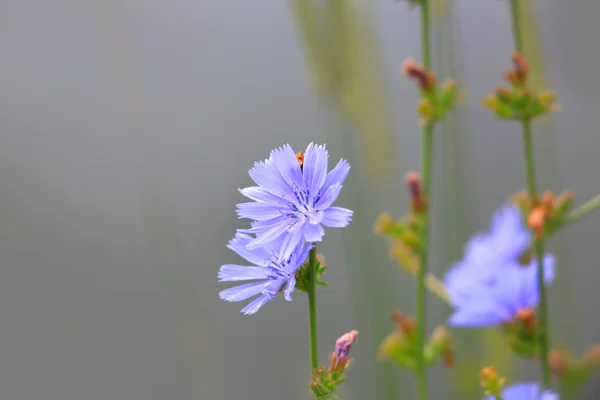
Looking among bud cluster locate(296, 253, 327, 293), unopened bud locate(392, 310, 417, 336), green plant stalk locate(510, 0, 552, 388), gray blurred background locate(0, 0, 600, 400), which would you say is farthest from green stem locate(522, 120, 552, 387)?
gray blurred background locate(0, 0, 600, 400)

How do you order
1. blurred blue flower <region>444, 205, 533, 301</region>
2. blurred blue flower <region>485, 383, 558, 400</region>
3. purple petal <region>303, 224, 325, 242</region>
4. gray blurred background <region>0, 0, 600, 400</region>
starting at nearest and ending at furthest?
purple petal <region>303, 224, 325, 242</region> → blurred blue flower <region>485, 383, 558, 400</region> → blurred blue flower <region>444, 205, 533, 301</region> → gray blurred background <region>0, 0, 600, 400</region>

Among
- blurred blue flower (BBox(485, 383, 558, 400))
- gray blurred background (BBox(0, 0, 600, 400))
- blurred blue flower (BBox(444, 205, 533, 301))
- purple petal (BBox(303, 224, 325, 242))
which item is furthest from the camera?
gray blurred background (BBox(0, 0, 600, 400))

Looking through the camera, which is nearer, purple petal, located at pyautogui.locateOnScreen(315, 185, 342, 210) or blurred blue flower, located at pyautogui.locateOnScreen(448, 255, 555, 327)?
purple petal, located at pyautogui.locateOnScreen(315, 185, 342, 210)

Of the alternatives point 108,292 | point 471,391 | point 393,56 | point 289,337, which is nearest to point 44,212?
point 108,292

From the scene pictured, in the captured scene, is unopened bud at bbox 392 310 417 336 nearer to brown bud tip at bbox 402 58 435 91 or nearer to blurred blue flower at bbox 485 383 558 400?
blurred blue flower at bbox 485 383 558 400

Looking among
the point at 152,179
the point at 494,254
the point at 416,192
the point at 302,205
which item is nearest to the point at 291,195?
the point at 302,205

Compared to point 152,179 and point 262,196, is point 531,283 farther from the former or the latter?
point 152,179

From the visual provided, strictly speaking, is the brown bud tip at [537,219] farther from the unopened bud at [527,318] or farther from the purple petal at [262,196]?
the purple petal at [262,196]
